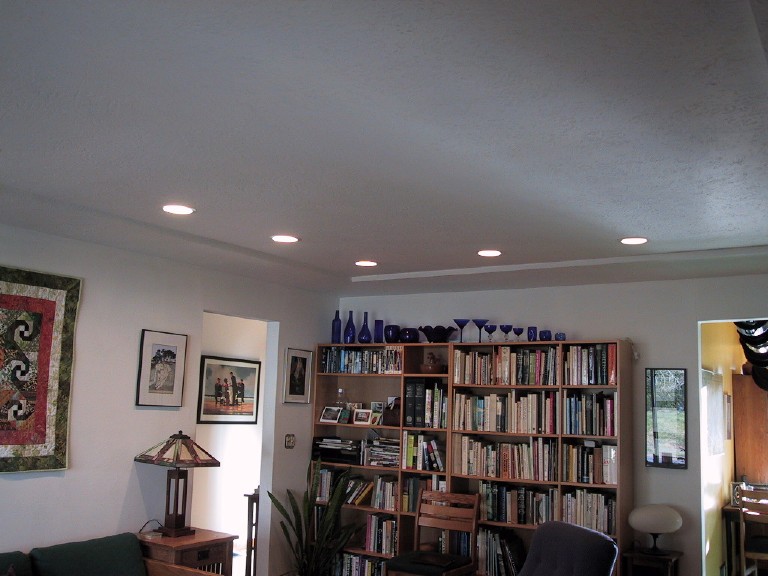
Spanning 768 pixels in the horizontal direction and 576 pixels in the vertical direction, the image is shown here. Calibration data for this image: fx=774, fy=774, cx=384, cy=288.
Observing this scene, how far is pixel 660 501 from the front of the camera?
5.20 meters

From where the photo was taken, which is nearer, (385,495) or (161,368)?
(161,368)

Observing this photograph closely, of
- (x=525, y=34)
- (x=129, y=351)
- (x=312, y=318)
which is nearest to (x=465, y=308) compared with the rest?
(x=312, y=318)

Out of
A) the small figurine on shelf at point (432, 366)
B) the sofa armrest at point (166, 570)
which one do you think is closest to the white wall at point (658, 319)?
the small figurine on shelf at point (432, 366)

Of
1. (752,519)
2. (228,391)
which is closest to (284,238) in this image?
(228,391)

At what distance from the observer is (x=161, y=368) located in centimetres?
510

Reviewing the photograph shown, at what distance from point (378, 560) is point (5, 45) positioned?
15.7 feet

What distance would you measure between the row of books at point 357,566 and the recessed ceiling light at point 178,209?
128 inches

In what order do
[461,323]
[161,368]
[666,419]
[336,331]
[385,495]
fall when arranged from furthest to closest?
[336,331], [385,495], [461,323], [666,419], [161,368]

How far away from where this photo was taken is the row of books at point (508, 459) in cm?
538

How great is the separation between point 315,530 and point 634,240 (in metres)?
3.41

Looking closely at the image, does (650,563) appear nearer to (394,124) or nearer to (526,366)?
(526,366)

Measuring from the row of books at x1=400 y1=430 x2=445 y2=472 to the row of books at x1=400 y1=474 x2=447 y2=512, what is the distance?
9 cm

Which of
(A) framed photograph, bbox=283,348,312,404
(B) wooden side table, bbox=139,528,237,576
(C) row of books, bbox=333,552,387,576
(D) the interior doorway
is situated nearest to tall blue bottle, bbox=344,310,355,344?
(A) framed photograph, bbox=283,348,312,404

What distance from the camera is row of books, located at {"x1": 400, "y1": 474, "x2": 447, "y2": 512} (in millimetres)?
5773
